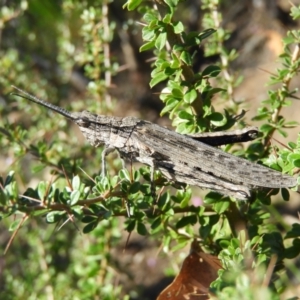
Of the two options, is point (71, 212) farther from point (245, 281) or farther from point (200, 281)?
point (245, 281)

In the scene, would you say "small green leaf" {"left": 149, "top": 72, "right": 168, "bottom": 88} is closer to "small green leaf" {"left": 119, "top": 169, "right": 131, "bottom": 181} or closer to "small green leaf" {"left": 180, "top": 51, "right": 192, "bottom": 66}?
"small green leaf" {"left": 180, "top": 51, "right": 192, "bottom": 66}

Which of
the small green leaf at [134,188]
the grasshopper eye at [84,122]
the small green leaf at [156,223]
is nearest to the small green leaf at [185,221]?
the small green leaf at [156,223]

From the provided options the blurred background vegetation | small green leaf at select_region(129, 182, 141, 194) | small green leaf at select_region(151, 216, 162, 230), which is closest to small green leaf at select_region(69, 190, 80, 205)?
the blurred background vegetation

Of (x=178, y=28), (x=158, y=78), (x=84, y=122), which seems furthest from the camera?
(x=84, y=122)

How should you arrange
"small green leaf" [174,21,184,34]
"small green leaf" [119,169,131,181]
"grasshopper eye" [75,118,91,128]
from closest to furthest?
"small green leaf" [174,21,184,34] < "small green leaf" [119,169,131,181] < "grasshopper eye" [75,118,91,128]

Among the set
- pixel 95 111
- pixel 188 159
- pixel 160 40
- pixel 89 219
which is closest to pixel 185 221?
pixel 188 159

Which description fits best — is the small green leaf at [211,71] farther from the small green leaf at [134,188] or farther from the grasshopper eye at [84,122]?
the grasshopper eye at [84,122]

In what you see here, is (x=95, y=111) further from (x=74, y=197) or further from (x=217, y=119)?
(x=74, y=197)
